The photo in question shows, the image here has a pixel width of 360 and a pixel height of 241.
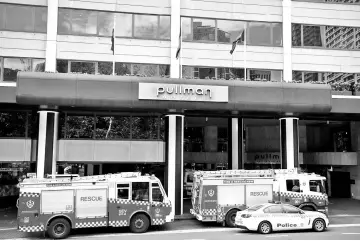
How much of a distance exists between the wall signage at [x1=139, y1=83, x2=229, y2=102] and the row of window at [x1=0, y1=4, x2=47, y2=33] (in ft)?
28.4

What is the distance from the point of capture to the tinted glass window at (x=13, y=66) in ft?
81.3

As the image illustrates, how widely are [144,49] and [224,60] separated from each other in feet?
18.0

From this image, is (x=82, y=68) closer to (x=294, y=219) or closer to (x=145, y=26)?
(x=145, y=26)

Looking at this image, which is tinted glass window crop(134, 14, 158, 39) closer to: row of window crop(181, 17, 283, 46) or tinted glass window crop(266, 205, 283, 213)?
row of window crop(181, 17, 283, 46)

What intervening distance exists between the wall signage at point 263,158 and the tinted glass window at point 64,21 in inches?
780

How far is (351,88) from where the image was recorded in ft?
90.5

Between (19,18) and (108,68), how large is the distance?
6459 millimetres

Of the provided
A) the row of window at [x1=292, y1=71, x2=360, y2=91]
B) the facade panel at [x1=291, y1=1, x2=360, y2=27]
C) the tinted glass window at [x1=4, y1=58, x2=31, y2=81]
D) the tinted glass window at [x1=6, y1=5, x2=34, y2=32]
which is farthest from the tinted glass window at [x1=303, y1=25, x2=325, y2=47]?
the tinted glass window at [x1=4, y1=58, x2=31, y2=81]

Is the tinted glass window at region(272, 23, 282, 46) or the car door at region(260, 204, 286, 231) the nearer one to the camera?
the car door at region(260, 204, 286, 231)

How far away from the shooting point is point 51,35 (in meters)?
25.1

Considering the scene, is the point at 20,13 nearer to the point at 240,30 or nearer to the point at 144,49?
the point at 144,49

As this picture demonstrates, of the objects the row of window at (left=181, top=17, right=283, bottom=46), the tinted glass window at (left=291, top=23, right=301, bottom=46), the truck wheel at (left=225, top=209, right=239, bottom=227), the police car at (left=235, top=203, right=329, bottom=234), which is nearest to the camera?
the police car at (left=235, top=203, right=329, bottom=234)

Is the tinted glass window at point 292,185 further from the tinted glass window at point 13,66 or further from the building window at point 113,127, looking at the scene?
the tinted glass window at point 13,66

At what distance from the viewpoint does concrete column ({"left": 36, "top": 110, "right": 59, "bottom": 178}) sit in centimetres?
2317
